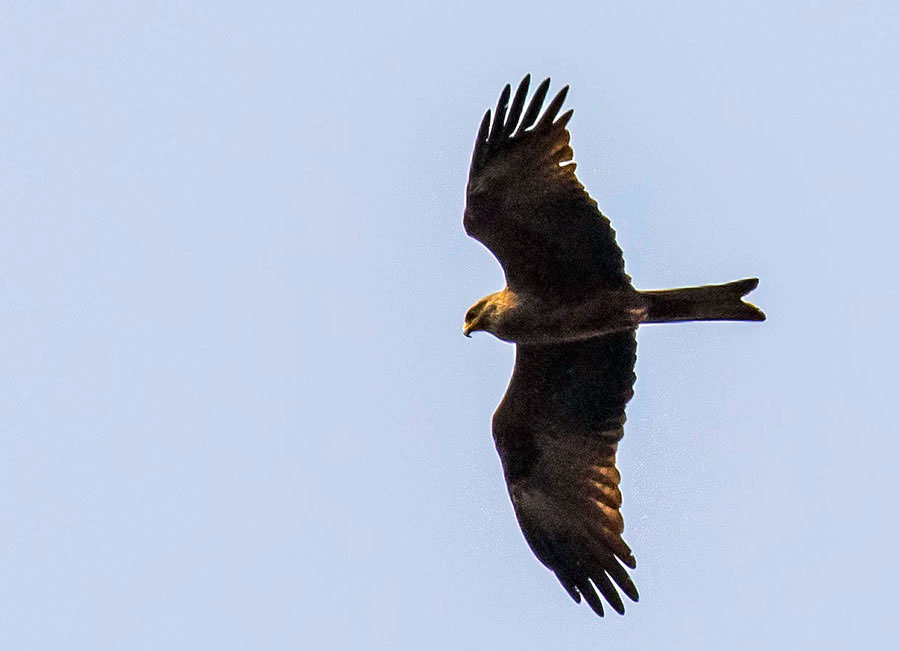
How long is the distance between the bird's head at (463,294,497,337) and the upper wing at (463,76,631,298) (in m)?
0.45

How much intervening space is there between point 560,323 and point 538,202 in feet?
3.23

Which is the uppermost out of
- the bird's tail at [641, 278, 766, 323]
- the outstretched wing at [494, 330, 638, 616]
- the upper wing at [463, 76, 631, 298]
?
the upper wing at [463, 76, 631, 298]

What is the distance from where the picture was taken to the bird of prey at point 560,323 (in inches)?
466

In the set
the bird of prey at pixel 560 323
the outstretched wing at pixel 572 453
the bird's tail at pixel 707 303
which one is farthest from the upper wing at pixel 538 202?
the outstretched wing at pixel 572 453

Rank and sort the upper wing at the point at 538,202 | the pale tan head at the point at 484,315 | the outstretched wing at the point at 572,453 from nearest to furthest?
the upper wing at the point at 538,202 < the pale tan head at the point at 484,315 < the outstretched wing at the point at 572,453

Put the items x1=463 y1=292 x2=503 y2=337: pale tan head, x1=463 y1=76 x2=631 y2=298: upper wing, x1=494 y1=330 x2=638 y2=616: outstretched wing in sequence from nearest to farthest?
1. x1=463 y1=76 x2=631 y2=298: upper wing
2. x1=463 y1=292 x2=503 y2=337: pale tan head
3. x1=494 y1=330 x2=638 y2=616: outstretched wing

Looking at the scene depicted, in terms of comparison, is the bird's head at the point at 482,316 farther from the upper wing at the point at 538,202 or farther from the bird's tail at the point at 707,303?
the bird's tail at the point at 707,303

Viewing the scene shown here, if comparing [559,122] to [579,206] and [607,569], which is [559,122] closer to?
[579,206]

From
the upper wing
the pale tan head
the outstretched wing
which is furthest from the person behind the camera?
the outstretched wing

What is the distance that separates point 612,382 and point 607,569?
1.45m

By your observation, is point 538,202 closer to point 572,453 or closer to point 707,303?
point 707,303

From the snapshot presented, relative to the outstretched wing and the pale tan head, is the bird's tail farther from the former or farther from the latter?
the pale tan head

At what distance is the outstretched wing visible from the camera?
12672mm

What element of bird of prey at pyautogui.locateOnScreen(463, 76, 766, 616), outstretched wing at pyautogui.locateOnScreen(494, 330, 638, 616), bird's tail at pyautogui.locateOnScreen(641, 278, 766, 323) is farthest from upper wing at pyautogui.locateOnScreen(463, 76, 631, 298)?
outstretched wing at pyautogui.locateOnScreen(494, 330, 638, 616)
